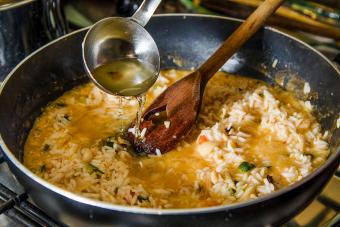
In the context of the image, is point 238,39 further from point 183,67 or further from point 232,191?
point 232,191

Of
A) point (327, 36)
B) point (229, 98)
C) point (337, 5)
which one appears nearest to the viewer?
point (229, 98)

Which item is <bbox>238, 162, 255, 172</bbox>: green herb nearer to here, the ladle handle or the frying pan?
the frying pan

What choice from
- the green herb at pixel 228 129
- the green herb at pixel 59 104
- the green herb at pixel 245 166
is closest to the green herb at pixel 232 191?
the green herb at pixel 245 166

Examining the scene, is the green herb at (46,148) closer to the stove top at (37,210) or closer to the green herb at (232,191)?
the stove top at (37,210)

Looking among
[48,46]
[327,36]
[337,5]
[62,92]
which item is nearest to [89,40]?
[48,46]

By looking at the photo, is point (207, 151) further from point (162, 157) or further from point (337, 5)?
point (337, 5)

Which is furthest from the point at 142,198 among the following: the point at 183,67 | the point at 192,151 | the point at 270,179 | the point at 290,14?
the point at 290,14

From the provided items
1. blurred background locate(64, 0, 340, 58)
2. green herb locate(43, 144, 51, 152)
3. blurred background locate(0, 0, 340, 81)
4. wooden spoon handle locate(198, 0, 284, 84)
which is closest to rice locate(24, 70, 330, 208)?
green herb locate(43, 144, 51, 152)
